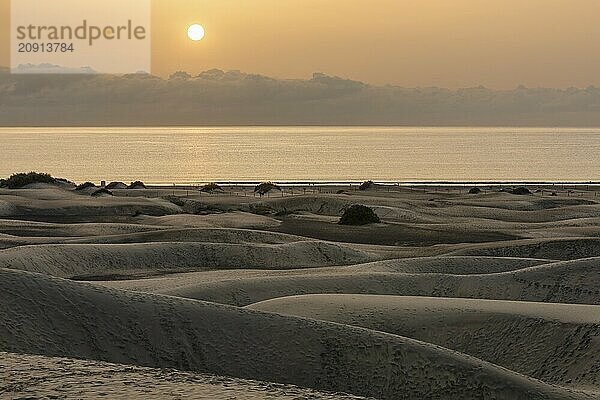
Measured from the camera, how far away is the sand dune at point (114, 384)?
257 inches

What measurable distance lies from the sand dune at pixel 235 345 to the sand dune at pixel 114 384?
219 cm

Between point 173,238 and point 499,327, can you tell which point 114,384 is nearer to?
point 499,327

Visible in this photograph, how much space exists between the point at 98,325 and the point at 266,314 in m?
2.33

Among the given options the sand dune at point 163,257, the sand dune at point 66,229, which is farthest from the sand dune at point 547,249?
the sand dune at point 66,229

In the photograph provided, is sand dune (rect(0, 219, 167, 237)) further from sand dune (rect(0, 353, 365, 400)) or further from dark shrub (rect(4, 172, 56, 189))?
dark shrub (rect(4, 172, 56, 189))

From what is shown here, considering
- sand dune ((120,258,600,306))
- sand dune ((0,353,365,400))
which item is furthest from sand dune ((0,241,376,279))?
sand dune ((0,353,365,400))

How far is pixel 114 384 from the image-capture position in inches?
272

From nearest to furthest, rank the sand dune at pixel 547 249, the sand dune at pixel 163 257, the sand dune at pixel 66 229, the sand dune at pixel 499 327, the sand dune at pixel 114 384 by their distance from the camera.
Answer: the sand dune at pixel 114 384 → the sand dune at pixel 499 327 → the sand dune at pixel 163 257 → the sand dune at pixel 547 249 → the sand dune at pixel 66 229

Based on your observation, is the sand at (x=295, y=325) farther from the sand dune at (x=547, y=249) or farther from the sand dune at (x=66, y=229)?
the sand dune at (x=66, y=229)

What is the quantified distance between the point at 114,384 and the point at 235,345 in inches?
154

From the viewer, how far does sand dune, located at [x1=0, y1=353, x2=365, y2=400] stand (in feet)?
21.5

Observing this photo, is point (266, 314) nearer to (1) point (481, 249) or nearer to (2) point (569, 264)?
(2) point (569, 264)

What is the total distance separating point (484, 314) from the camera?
1387cm

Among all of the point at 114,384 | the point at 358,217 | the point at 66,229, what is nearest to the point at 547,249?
the point at 358,217
